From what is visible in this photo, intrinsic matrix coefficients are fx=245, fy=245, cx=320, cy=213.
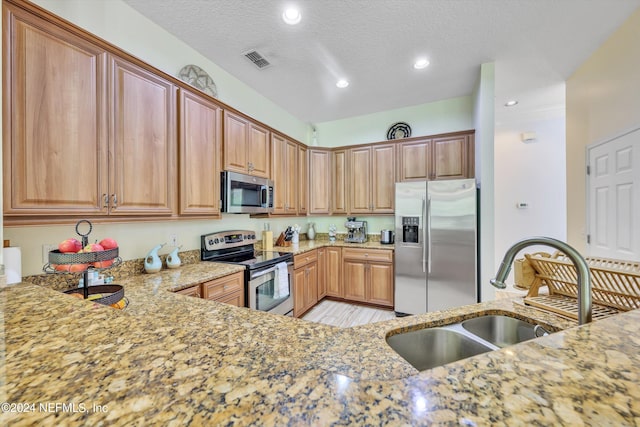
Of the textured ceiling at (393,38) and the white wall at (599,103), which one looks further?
the white wall at (599,103)

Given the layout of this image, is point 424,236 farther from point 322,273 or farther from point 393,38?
point 393,38

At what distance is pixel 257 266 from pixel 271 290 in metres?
0.39

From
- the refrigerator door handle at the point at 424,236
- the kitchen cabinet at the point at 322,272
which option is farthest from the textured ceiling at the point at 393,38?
the kitchen cabinet at the point at 322,272

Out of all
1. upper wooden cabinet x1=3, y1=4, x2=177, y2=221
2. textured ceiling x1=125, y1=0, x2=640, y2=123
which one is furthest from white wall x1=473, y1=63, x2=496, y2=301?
upper wooden cabinet x1=3, y1=4, x2=177, y2=221

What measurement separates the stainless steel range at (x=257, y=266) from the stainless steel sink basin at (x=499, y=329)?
1724 millimetres

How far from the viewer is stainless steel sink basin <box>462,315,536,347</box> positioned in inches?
41.6

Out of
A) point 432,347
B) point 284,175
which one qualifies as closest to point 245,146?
point 284,175

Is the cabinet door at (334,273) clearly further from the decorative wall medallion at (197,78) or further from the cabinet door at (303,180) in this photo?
Result: the decorative wall medallion at (197,78)

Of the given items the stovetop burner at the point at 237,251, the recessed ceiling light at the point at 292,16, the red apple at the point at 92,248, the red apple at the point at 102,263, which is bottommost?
the stovetop burner at the point at 237,251

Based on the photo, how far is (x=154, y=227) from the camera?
210 cm

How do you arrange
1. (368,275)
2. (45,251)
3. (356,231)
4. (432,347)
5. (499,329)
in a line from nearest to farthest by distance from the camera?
(432,347), (499,329), (45,251), (368,275), (356,231)

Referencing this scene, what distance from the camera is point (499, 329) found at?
110 cm

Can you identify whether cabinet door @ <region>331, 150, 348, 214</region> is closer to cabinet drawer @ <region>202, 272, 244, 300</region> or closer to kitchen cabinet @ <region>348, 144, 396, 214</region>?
kitchen cabinet @ <region>348, 144, 396, 214</region>

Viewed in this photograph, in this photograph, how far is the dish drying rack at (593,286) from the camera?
0.95 m
